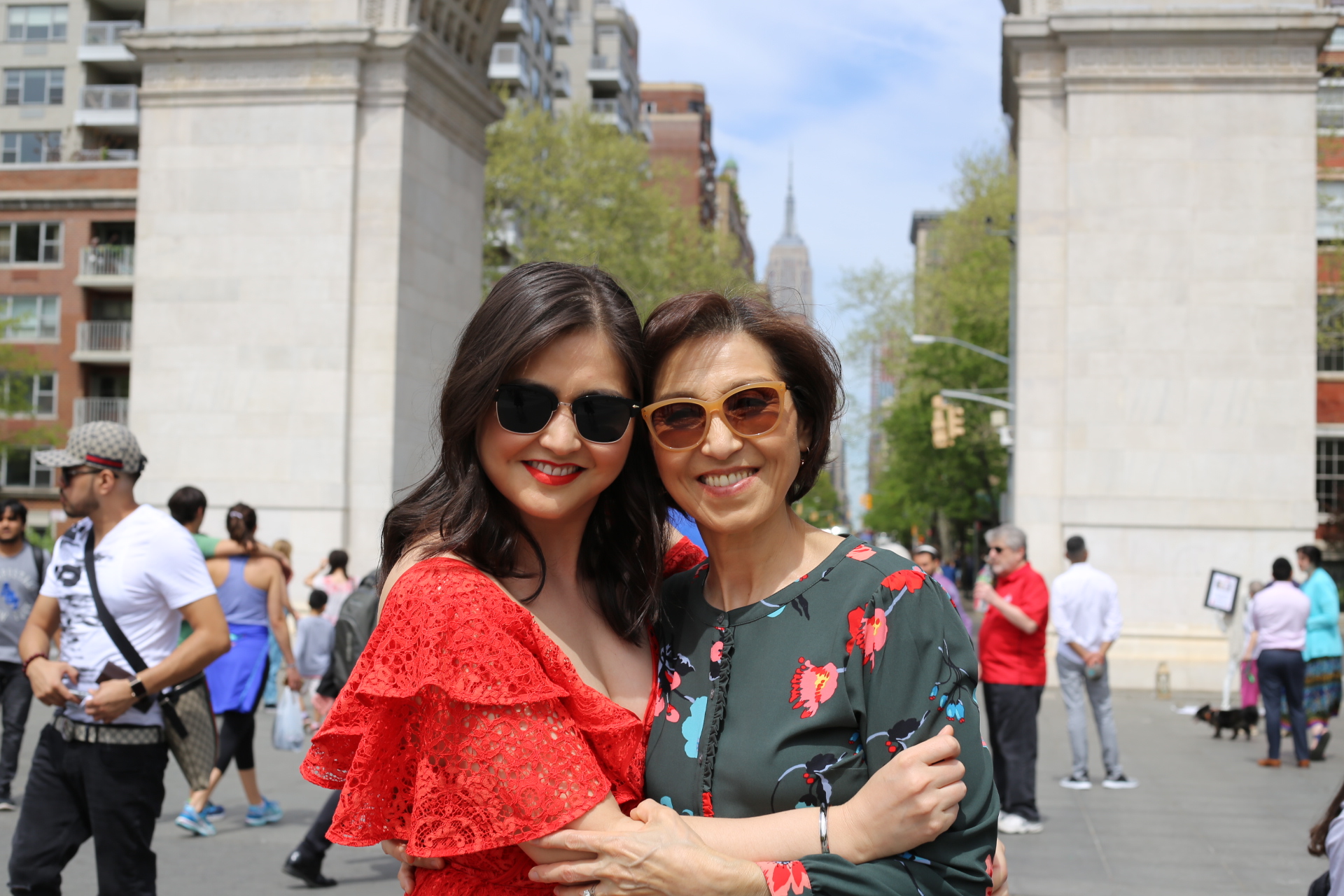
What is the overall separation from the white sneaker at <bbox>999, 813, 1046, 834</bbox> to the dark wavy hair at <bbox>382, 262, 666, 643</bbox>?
7212 mm

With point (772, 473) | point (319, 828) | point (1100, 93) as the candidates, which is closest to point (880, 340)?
point (1100, 93)

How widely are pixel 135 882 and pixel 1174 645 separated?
13727 mm

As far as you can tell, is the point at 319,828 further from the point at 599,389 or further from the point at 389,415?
the point at 389,415

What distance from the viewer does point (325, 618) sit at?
35.4 ft

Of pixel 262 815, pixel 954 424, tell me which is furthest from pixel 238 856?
pixel 954 424

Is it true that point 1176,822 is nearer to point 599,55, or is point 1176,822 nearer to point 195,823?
point 195,823

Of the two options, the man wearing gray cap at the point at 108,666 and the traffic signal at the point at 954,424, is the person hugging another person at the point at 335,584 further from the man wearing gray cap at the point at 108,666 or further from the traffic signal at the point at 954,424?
the traffic signal at the point at 954,424

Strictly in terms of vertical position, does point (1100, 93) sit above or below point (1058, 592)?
above

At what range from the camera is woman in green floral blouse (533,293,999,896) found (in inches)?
86.7

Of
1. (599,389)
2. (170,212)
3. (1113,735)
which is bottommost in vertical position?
(1113,735)

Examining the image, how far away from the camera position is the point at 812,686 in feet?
7.61

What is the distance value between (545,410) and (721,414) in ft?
1.11

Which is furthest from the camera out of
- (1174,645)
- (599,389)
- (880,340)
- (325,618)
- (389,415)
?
(880,340)

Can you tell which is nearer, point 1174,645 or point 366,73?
point 1174,645
